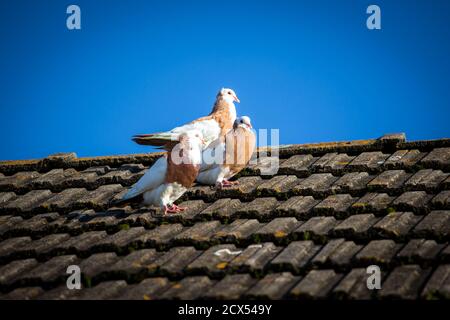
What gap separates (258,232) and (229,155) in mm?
1612

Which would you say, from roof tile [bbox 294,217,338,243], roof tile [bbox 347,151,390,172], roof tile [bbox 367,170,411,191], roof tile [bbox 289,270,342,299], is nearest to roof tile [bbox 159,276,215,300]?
roof tile [bbox 289,270,342,299]

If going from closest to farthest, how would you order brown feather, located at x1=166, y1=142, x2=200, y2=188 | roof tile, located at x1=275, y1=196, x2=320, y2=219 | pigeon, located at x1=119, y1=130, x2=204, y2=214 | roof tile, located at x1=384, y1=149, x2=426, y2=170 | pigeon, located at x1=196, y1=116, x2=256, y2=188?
1. roof tile, located at x1=275, y1=196, x2=320, y2=219
2. roof tile, located at x1=384, y1=149, x2=426, y2=170
3. pigeon, located at x1=119, y1=130, x2=204, y2=214
4. brown feather, located at x1=166, y1=142, x2=200, y2=188
5. pigeon, located at x1=196, y1=116, x2=256, y2=188

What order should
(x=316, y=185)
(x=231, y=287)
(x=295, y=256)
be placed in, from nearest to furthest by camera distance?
(x=231, y=287) < (x=295, y=256) < (x=316, y=185)

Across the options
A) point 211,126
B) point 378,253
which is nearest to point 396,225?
point 378,253

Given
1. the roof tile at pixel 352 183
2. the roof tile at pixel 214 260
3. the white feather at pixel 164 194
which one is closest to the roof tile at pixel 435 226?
the roof tile at pixel 352 183

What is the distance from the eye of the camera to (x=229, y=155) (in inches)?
227

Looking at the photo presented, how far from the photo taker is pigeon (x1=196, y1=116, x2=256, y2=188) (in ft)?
18.1

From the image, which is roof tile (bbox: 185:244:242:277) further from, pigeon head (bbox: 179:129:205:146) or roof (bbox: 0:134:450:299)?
pigeon head (bbox: 179:129:205:146)

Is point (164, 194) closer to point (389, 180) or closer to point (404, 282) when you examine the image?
point (389, 180)

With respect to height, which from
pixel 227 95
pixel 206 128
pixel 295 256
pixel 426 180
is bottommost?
pixel 295 256

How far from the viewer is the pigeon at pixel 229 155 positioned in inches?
217

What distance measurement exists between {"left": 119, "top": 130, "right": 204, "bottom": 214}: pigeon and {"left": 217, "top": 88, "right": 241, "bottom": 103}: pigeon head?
1.94 meters

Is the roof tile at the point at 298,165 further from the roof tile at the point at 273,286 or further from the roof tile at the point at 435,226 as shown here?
the roof tile at the point at 273,286
